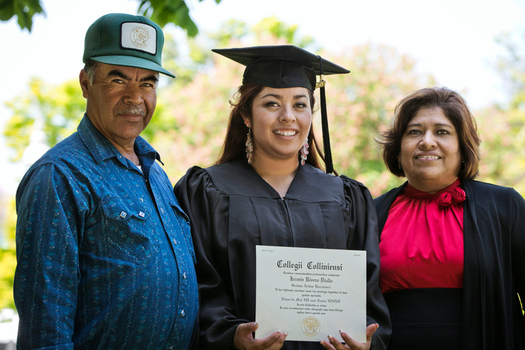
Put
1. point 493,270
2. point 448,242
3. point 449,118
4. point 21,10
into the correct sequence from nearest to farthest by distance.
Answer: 1. point 493,270
2. point 448,242
3. point 449,118
4. point 21,10

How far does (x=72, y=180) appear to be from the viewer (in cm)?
233

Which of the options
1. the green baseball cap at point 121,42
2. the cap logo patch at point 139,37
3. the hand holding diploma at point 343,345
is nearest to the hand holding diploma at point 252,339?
the hand holding diploma at point 343,345

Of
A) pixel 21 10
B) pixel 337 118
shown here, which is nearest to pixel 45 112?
pixel 337 118

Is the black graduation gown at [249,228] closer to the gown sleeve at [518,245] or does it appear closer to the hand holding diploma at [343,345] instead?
the hand holding diploma at [343,345]

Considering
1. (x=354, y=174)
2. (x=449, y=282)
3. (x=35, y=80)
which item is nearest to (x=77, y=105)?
(x=35, y=80)

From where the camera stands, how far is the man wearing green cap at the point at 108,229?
2.18 m

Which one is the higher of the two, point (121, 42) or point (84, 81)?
point (121, 42)

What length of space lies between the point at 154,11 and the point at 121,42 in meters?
1.97

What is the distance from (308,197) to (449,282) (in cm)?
96

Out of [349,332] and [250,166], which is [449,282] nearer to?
[349,332]

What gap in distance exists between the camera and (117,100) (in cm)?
273

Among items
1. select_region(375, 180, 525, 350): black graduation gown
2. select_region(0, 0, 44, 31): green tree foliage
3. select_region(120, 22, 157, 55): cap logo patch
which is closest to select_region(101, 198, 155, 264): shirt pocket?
select_region(120, 22, 157, 55): cap logo patch

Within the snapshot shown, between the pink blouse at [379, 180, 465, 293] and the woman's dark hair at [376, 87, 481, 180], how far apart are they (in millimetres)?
184

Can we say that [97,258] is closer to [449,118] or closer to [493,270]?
[493,270]
